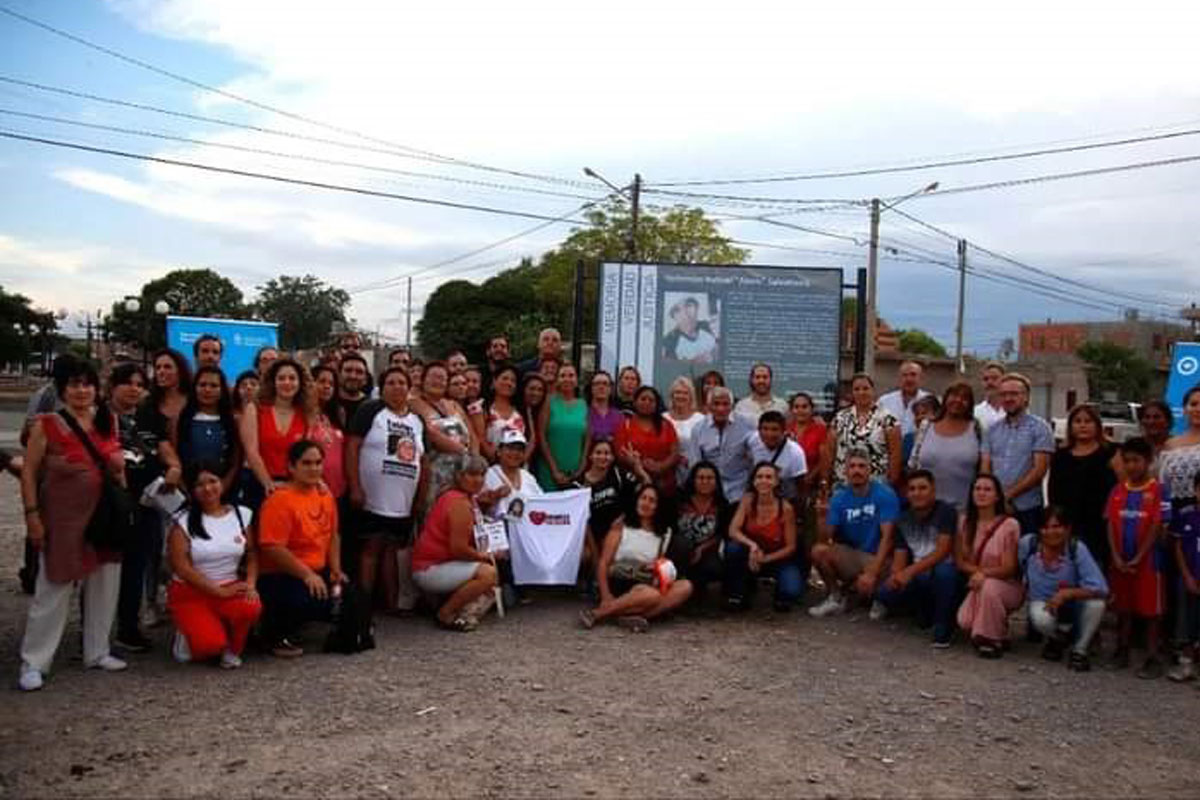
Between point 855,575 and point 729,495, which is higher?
point 729,495

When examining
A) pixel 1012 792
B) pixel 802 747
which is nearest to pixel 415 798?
pixel 802 747

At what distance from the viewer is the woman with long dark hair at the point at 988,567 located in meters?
6.43

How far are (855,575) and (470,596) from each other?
9.35 ft

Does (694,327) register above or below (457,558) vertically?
above

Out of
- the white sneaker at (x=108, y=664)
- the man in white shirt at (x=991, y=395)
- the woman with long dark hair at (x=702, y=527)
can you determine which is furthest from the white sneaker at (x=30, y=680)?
the man in white shirt at (x=991, y=395)

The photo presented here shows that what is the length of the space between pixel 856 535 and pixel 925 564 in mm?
651

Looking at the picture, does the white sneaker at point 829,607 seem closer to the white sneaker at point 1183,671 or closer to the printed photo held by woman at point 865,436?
the printed photo held by woman at point 865,436

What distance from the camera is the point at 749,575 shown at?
746cm

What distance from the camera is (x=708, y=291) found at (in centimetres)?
1159

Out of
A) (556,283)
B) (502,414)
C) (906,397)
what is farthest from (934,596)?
(556,283)

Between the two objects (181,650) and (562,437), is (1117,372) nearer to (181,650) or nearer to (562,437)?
(562,437)

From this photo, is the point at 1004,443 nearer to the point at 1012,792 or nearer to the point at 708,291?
the point at 1012,792

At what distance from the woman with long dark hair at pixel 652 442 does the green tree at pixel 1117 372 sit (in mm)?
55651

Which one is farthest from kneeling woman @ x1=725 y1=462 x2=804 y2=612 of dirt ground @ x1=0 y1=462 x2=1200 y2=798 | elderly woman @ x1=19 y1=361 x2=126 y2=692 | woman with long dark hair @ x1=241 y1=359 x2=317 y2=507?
elderly woman @ x1=19 y1=361 x2=126 y2=692
